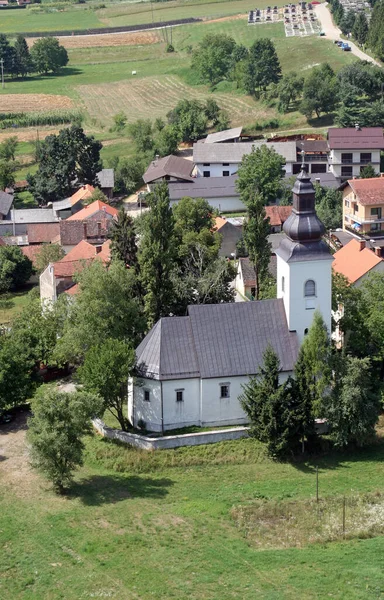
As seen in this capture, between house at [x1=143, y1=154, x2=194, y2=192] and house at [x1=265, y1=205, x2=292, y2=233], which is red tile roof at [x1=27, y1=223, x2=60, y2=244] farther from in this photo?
house at [x1=265, y1=205, x2=292, y2=233]

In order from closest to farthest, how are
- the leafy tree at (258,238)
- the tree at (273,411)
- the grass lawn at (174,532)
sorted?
the grass lawn at (174,532) < the tree at (273,411) < the leafy tree at (258,238)

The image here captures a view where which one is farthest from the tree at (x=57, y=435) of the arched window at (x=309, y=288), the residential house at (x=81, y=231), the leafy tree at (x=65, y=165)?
the leafy tree at (x=65, y=165)

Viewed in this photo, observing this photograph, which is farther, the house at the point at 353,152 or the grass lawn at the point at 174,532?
the house at the point at 353,152

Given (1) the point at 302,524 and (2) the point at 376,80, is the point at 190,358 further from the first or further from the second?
(2) the point at 376,80

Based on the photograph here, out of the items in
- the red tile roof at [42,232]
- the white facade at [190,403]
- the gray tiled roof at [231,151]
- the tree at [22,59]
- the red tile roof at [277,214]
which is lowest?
the white facade at [190,403]

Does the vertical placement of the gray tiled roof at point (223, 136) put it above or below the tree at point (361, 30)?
below

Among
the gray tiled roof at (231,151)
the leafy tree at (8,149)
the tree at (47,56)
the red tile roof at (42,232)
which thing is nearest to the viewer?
the red tile roof at (42,232)

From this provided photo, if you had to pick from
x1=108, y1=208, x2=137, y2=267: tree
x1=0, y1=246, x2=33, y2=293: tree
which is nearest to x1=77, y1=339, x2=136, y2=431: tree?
x1=108, y1=208, x2=137, y2=267: tree

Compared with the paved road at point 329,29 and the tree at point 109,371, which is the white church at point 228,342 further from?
the paved road at point 329,29
